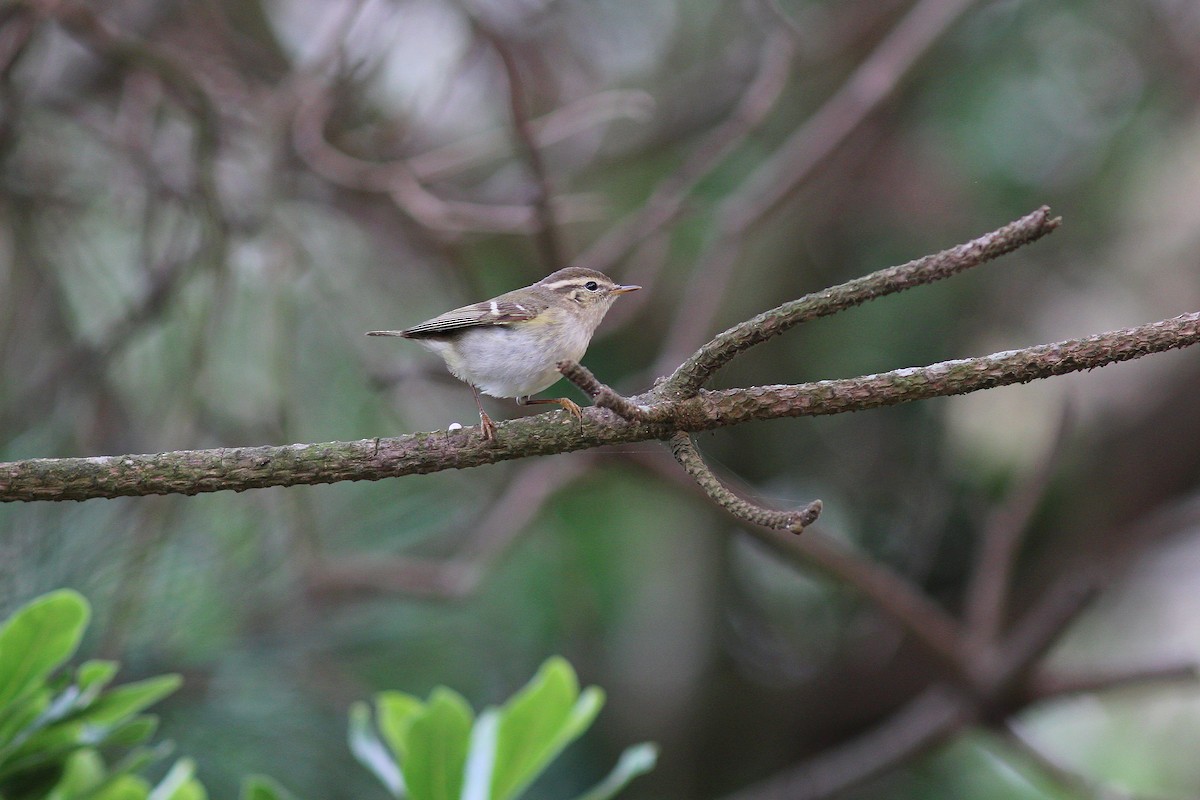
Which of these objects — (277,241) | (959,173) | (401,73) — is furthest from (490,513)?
(959,173)

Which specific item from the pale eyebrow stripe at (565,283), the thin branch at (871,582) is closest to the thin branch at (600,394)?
the pale eyebrow stripe at (565,283)

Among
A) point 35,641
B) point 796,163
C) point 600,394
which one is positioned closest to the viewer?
point 600,394

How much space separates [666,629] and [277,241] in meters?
2.38

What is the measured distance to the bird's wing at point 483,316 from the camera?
219 cm

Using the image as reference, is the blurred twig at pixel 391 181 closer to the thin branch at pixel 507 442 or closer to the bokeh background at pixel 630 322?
the bokeh background at pixel 630 322

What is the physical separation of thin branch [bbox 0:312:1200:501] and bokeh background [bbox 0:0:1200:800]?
5.03 ft

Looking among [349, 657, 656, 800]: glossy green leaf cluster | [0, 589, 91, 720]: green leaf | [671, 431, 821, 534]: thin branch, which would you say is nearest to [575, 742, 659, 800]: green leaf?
[349, 657, 656, 800]: glossy green leaf cluster

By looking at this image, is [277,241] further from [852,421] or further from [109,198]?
[852,421]

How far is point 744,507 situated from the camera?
124 centimetres

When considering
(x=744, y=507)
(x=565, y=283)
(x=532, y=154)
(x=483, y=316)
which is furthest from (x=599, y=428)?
(x=532, y=154)

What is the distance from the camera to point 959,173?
4855 millimetres

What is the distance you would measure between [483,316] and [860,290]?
1184mm

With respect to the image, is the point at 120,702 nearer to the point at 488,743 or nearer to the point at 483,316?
the point at 488,743

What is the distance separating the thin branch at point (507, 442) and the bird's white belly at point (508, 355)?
640mm
